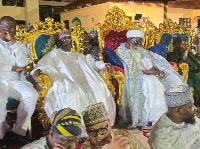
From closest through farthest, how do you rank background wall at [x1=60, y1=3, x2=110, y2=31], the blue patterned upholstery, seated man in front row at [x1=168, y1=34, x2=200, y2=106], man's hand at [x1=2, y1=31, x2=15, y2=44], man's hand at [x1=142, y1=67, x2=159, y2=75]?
man's hand at [x1=2, y1=31, x2=15, y2=44] → the blue patterned upholstery → man's hand at [x1=142, y1=67, x2=159, y2=75] → seated man in front row at [x1=168, y1=34, x2=200, y2=106] → background wall at [x1=60, y1=3, x2=110, y2=31]

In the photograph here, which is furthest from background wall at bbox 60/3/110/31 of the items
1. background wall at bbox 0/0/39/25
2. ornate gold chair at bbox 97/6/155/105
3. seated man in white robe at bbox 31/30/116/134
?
seated man in white robe at bbox 31/30/116/134

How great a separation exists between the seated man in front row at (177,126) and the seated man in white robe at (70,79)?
69.1 inches

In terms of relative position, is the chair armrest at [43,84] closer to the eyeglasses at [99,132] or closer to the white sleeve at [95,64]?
the white sleeve at [95,64]

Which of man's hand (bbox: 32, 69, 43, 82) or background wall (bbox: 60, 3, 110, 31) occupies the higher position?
background wall (bbox: 60, 3, 110, 31)

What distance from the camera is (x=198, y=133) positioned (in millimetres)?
2092

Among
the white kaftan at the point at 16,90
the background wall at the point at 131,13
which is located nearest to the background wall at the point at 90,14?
the background wall at the point at 131,13

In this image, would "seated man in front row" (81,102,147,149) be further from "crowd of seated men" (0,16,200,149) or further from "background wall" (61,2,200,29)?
"background wall" (61,2,200,29)

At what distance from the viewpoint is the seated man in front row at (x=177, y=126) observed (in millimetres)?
1970

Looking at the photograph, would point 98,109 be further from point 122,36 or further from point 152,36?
point 152,36

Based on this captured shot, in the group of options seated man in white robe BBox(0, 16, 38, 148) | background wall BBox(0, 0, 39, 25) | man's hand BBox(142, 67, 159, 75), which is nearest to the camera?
seated man in white robe BBox(0, 16, 38, 148)

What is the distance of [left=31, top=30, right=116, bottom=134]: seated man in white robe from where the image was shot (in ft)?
12.0

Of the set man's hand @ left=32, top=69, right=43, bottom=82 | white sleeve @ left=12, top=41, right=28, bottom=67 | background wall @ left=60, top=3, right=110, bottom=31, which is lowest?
man's hand @ left=32, top=69, right=43, bottom=82

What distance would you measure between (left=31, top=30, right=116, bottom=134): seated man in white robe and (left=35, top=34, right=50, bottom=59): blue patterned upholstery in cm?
18

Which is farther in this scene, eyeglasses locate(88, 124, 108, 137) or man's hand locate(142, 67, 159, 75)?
man's hand locate(142, 67, 159, 75)
